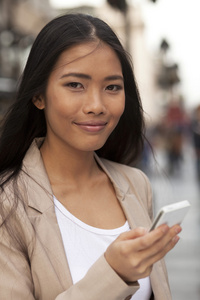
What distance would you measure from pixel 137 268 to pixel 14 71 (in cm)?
2236

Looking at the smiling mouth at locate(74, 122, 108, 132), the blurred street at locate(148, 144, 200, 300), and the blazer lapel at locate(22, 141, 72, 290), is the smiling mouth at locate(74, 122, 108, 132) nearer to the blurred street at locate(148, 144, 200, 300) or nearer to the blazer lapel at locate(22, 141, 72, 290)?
the blazer lapel at locate(22, 141, 72, 290)

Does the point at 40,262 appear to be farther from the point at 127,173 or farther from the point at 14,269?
the point at 127,173

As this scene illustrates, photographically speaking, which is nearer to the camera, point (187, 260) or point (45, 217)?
point (45, 217)

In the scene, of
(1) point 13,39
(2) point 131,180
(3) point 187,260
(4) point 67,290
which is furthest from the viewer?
(1) point 13,39

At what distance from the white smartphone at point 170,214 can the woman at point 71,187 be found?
0.03 metres

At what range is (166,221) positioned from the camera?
5.11 feet

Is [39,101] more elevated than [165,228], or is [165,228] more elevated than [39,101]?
[39,101]

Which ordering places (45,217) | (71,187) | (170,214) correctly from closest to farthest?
(170,214)
(45,217)
(71,187)

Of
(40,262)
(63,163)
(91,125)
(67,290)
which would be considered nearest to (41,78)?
(91,125)

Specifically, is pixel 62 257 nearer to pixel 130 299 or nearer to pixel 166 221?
pixel 130 299

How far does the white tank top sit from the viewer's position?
6.48 ft

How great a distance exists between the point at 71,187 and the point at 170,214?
73 cm

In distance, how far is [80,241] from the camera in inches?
79.4

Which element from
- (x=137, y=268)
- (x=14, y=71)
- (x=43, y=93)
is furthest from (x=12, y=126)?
(x=14, y=71)
